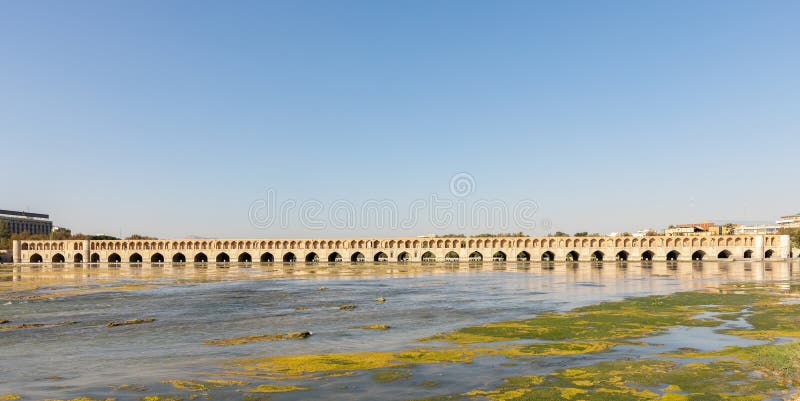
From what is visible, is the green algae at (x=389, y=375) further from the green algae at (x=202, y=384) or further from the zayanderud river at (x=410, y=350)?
the green algae at (x=202, y=384)

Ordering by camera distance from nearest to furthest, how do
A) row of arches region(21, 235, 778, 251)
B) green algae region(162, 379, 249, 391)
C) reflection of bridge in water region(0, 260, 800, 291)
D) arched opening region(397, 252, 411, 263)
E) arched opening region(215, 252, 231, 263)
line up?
green algae region(162, 379, 249, 391)
reflection of bridge in water region(0, 260, 800, 291)
row of arches region(21, 235, 778, 251)
arched opening region(397, 252, 411, 263)
arched opening region(215, 252, 231, 263)

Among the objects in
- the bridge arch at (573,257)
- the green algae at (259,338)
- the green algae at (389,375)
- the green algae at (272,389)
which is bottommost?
the bridge arch at (573,257)

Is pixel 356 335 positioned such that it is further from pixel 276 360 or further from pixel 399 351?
pixel 276 360

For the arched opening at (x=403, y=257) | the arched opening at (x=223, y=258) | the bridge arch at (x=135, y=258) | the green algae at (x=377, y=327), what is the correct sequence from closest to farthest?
the green algae at (x=377, y=327), the arched opening at (x=403, y=257), the bridge arch at (x=135, y=258), the arched opening at (x=223, y=258)

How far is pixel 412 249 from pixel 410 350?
10038 centimetres

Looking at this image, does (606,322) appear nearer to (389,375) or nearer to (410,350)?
(410,350)

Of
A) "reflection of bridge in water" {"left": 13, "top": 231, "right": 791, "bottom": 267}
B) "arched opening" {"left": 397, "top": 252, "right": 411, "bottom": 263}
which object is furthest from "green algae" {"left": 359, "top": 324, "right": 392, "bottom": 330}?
"arched opening" {"left": 397, "top": 252, "right": 411, "bottom": 263}

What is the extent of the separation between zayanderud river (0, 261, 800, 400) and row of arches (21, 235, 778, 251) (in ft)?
269

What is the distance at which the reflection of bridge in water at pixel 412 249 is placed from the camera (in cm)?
10950

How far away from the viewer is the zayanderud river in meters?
11.8

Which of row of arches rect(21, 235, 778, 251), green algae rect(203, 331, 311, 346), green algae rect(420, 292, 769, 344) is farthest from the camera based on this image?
row of arches rect(21, 235, 778, 251)

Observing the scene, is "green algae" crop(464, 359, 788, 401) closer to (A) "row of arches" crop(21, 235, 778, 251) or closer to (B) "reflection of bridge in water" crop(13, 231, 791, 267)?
(B) "reflection of bridge in water" crop(13, 231, 791, 267)

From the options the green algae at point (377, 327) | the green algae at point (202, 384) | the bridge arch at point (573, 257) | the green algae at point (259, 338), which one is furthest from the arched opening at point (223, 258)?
the green algae at point (202, 384)

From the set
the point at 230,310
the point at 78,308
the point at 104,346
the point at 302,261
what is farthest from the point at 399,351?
the point at 302,261
